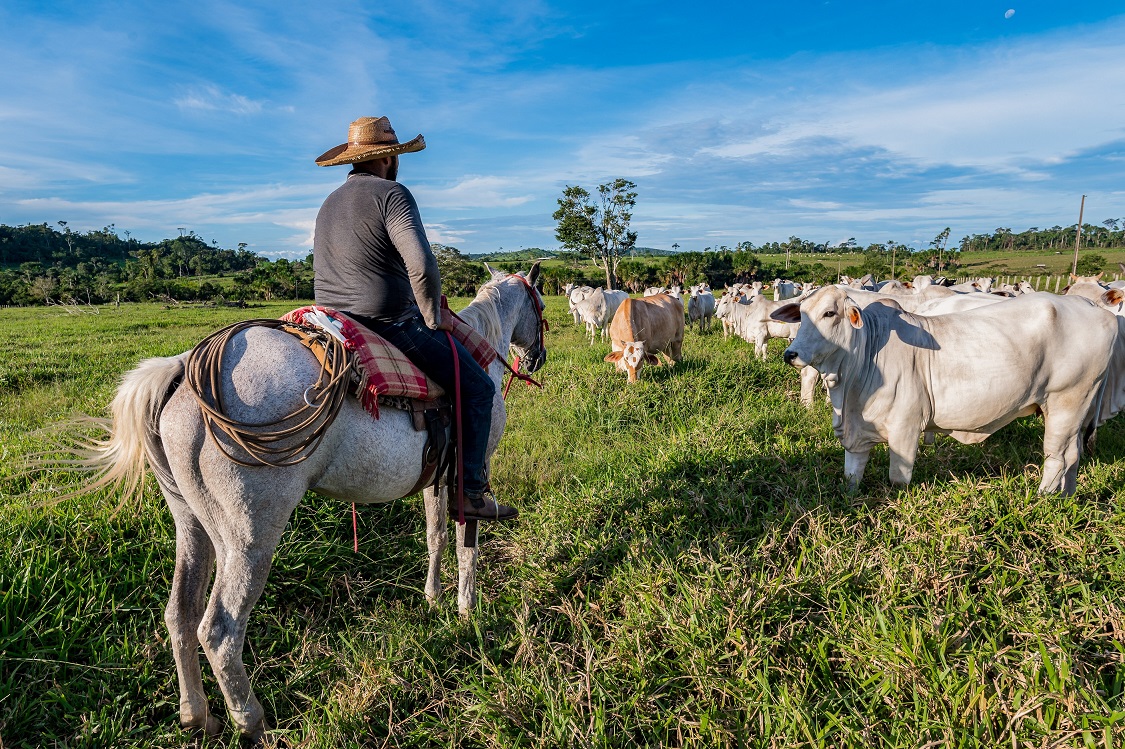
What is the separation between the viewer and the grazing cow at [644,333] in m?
9.37

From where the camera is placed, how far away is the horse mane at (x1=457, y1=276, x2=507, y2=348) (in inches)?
155

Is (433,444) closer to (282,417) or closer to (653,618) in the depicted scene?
(282,417)

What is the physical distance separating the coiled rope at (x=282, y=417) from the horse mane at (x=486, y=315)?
131cm

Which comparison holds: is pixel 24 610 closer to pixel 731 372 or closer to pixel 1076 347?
pixel 1076 347

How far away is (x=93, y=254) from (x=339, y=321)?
11642cm

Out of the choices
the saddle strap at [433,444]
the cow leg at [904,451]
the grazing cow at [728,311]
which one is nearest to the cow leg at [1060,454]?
the cow leg at [904,451]

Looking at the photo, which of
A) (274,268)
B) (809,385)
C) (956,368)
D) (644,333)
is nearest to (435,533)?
(956,368)

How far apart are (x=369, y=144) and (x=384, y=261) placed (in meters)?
0.65

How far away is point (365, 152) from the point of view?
2994 millimetres

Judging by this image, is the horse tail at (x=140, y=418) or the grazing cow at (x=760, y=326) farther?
the grazing cow at (x=760, y=326)

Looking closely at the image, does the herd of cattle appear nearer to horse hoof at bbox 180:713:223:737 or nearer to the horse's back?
the horse's back

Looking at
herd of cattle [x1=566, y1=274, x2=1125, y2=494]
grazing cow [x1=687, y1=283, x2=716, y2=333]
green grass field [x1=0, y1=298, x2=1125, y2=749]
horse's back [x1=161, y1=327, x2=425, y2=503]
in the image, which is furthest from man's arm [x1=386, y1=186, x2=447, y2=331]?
grazing cow [x1=687, y1=283, x2=716, y2=333]

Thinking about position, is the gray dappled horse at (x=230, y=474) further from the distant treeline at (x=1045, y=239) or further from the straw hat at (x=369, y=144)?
the distant treeline at (x=1045, y=239)

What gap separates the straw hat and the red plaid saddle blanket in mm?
813
